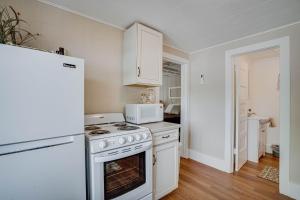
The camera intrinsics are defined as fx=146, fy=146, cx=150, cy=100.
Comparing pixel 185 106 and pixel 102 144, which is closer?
pixel 102 144

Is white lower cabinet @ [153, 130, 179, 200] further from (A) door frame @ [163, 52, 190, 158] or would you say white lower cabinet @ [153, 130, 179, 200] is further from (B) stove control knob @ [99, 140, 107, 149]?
(A) door frame @ [163, 52, 190, 158]

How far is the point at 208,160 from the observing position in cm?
292

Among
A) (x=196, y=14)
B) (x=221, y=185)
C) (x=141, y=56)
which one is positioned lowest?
(x=221, y=185)

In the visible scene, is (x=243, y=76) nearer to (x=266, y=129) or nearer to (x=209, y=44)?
(x=209, y=44)

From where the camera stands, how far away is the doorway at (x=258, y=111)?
2.71 metres

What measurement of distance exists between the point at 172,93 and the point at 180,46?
3261 mm

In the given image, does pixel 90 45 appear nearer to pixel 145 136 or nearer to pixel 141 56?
pixel 141 56

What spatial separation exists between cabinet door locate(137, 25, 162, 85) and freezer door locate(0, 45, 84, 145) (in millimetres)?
951

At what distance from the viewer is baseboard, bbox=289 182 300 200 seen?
6.24ft

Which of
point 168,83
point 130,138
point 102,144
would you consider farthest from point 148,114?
point 168,83

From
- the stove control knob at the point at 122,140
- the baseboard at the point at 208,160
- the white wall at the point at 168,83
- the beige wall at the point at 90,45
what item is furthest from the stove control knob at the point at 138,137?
the white wall at the point at 168,83

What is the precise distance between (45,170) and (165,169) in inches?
51.7

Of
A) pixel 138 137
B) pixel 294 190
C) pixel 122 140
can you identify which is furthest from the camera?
pixel 294 190

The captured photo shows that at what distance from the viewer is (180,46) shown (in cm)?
288
